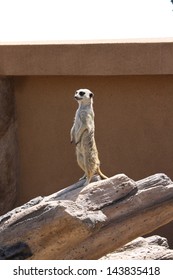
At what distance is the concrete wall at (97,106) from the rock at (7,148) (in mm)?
87

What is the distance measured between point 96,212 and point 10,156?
2.48 metres

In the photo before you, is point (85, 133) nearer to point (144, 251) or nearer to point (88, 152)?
point (88, 152)

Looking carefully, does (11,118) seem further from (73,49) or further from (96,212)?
(96,212)

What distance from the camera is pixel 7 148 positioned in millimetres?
9102

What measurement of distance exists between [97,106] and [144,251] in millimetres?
1863

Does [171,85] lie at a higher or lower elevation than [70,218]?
higher

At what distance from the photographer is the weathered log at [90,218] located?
675 cm

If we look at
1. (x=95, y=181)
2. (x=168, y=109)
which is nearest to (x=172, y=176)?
(x=168, y=109)

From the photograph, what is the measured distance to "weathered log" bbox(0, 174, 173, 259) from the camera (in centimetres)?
675

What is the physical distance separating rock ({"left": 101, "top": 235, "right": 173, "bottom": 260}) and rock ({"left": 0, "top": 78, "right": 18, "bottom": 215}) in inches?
69.3

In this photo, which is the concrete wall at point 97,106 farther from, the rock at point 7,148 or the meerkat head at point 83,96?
the meerkat head at point 83,96

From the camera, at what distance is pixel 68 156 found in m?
9.10

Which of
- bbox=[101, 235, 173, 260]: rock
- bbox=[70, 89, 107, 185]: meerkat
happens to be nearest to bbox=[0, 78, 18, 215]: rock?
bbox=[101, 235, 173, 260]: rock

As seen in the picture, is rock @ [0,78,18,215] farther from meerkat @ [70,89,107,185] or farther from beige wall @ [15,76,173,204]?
meerkat @ [70,89,107,185]
